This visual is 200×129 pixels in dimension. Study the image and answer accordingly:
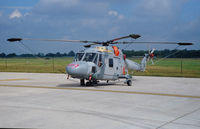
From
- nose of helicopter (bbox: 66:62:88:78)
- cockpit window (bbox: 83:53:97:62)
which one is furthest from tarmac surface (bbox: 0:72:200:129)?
cockpit window (bbox: 83:53:97:62)

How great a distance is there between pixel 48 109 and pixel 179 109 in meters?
4.47

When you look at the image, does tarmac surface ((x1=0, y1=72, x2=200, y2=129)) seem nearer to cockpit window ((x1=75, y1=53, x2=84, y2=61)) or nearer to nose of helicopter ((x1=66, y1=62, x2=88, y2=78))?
nose of helicopter ((x1=66, y1=62, x2=88, y2=78))

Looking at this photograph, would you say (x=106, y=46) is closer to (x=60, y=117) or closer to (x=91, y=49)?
(x=91, y=49)

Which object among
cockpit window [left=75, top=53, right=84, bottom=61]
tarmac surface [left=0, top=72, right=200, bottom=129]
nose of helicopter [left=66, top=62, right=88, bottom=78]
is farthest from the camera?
cockpit window [left=75, top=53, right=84, bottom=61]

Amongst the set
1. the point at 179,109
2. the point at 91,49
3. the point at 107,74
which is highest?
the point at 91,49

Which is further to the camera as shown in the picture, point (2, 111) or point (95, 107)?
point (95, 107)

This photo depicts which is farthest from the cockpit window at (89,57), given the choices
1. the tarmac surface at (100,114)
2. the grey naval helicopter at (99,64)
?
the tarmac surface at (100,114)

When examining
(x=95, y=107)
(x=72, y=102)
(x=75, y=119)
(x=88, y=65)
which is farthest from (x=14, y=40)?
(x=75, y=119)

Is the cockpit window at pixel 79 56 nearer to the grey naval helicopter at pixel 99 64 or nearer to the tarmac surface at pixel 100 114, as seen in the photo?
the grey naval helicopter at pixel 99 64

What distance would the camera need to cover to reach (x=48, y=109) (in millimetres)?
9016

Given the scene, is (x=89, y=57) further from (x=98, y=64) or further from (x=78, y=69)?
(x=78, y=69)

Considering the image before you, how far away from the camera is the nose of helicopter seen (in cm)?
1462

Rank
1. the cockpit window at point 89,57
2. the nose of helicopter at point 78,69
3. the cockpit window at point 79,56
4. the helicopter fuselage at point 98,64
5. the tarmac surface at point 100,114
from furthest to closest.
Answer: the cockpit window at point 79,56, the cockpit window at point 89,57, the helicopter fuselage at point 98,64, the nose of helicopter at point 78,69, the tarmac surface at point 100,114

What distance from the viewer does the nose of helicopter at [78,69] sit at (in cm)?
1462
